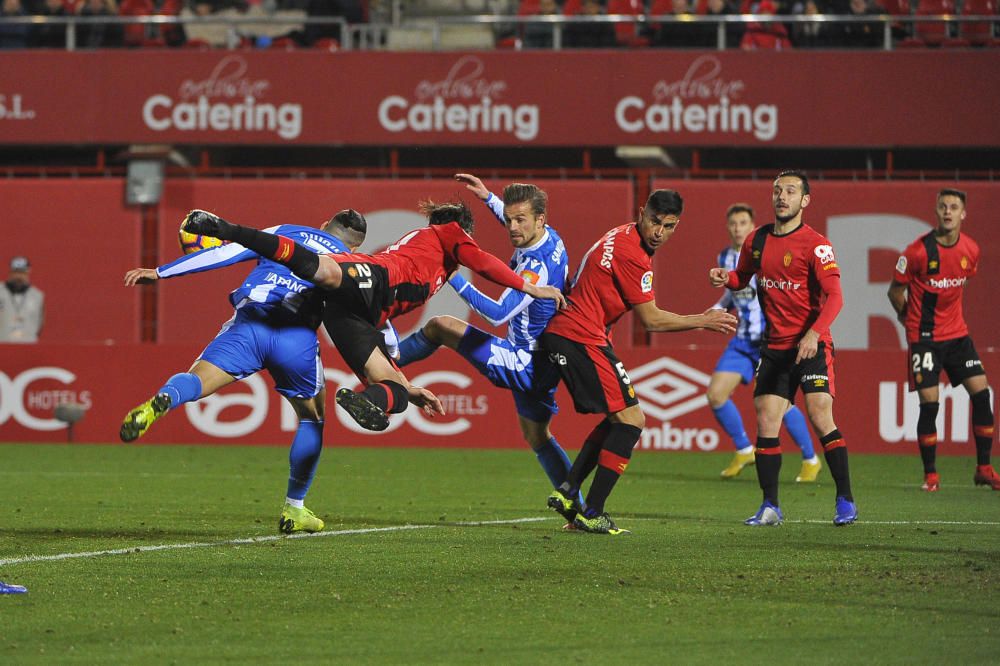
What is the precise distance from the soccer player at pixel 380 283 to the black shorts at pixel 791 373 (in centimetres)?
154

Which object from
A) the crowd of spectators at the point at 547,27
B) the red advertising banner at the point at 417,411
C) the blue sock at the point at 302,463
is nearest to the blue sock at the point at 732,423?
the red advertising banner at the point at 417,411

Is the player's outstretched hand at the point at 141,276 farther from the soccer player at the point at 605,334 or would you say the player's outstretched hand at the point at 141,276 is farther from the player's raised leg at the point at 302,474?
the soccer player at the point at 605,334

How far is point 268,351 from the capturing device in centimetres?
859

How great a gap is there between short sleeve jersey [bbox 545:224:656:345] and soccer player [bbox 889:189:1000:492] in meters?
4.15

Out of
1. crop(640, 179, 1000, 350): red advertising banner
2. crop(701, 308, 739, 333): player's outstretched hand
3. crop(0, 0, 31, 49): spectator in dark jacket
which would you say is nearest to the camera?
crop(701, 308, 739, 333): player's outstretched hand

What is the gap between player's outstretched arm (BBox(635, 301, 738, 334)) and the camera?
8.29 m

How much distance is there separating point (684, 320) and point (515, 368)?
1.08 m

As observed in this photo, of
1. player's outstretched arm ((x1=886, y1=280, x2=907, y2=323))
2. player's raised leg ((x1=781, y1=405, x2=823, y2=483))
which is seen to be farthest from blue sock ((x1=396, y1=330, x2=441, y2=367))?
player's raised leg ((x1=781, y1=405, x2=823, y2=483))

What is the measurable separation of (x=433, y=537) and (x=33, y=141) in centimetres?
1461

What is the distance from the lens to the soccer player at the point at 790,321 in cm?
901

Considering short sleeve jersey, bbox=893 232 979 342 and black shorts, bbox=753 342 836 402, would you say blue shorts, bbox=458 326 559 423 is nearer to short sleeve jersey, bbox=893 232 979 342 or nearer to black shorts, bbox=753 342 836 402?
black shorts, bbox=753 342 836 402

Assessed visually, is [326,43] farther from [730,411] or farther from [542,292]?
[542,292]

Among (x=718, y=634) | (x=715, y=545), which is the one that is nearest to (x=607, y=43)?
(x=715, y=545)

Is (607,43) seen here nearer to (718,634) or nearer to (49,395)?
(49,395)
